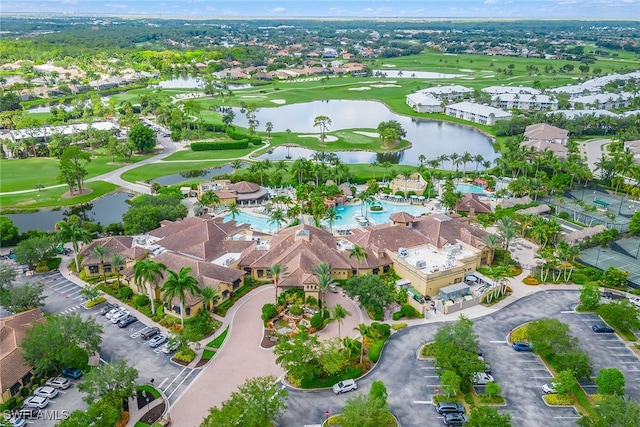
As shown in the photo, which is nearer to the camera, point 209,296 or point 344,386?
point 344,386

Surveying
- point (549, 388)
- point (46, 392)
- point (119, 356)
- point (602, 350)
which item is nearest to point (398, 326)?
point (549, 388)

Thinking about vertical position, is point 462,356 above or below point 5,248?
above

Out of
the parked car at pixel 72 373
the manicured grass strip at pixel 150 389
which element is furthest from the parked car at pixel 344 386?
the parked car at pixel 72 373

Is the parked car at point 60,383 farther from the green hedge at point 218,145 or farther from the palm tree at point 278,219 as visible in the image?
the green hedge at point 218,145

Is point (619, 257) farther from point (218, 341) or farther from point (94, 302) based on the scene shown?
→ point (94, 302)

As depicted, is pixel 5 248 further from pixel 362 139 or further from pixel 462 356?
pixel 362 139

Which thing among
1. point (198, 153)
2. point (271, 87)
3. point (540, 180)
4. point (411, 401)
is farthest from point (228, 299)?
point (271, 87)
